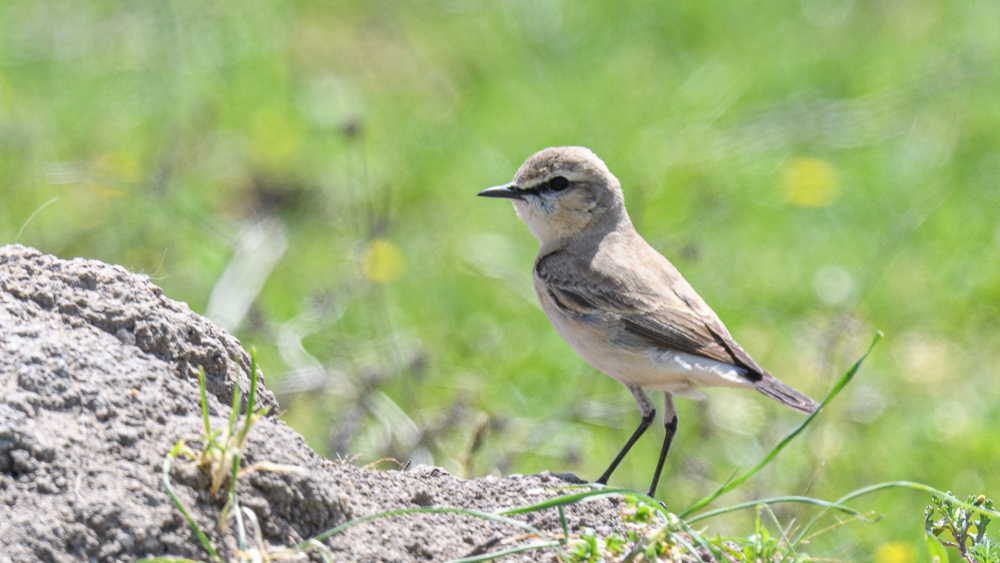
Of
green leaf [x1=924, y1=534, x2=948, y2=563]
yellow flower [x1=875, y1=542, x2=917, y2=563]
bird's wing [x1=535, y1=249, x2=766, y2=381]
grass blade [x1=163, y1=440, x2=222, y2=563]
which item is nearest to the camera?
grass blade [x1=163, y1=440, x2=222, y2=563]

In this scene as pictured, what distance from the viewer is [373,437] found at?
624 cm

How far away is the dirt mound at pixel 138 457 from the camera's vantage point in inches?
96.7

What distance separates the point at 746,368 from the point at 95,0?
8.50 metres

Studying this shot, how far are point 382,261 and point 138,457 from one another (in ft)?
18.8

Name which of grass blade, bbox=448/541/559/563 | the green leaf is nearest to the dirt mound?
grass blade, bbox=448/541/559/563

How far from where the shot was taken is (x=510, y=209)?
9180 mm

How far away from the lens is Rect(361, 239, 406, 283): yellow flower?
802 cm

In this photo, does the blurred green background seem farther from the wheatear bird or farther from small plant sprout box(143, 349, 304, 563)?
small plant sprout box(143, 349, 304, 563)

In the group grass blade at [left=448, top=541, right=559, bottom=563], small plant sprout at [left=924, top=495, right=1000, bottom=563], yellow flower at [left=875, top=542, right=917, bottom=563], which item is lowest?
yellow flower at [left=875, top=542, right=917, bottom=563]

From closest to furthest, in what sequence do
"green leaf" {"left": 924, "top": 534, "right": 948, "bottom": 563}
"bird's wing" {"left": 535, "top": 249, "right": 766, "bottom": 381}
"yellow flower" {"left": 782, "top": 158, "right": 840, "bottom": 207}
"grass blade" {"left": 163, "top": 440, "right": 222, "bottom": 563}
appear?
"grass blade" {"left": 163, "top": 440, "right": 222, "bottom": 563}
"green leaf" {"left": 924, "top": 534, "right": 948, "bottom": 563}
"bird's wing" {"left": 535, "top": 249, "right": 766, "bottom": 381}
"yellow flower" {"left": 782, "top": 158, "right": 840, "bottom": 207}

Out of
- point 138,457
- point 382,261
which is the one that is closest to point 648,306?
point 138,457

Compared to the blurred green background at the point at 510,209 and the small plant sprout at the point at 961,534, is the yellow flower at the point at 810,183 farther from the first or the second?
the small plant sprout at the point at 961,534

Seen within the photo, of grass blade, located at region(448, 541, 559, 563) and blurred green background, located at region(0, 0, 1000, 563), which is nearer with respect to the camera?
grass blade, located at region(448, 541, 559, 563)

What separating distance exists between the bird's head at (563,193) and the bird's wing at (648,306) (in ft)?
0.86
